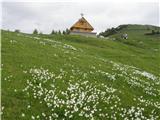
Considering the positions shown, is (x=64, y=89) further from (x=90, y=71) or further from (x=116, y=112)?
(x=90, y=71)

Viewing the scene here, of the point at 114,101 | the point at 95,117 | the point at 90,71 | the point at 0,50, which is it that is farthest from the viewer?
the point at 0,50

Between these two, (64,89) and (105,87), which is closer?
(64,89)

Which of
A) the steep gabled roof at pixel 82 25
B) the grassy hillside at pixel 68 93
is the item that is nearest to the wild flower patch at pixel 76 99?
the grassy hillside at pixel 68 93

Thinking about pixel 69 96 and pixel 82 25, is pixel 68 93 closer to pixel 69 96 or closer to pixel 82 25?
pixel 69 96

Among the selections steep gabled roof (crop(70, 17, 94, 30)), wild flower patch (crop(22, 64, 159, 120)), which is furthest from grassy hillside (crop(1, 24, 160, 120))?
steep gabled roof (crop(70, 17, 94, 30))

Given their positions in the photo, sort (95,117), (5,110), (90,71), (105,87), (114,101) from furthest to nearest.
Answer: (90,71) → (105,87) → (114,101) → (95,117) → (5,110)

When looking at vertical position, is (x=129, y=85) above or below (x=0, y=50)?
below

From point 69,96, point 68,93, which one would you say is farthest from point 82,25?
point 69,96

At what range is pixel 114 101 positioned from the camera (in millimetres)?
23453

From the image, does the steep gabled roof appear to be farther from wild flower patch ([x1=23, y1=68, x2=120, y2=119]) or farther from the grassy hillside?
wild flower patch ([x1=23, y1=68, x2=120, y2=119])

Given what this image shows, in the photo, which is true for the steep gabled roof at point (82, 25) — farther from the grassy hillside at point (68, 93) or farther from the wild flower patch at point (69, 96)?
the wild flower patch at point (69, 96)

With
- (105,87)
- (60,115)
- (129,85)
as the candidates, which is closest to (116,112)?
(60,115)

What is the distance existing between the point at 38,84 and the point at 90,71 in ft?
28.2

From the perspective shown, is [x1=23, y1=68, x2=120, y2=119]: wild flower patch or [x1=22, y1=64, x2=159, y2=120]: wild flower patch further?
[x1=23, y1=68, x2=120, y2=119]: wild flower patch
